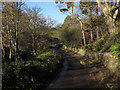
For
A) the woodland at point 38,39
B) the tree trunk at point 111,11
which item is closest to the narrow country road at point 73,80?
the woodland at point 38,39

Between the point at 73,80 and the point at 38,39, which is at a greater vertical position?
the point at 38,39

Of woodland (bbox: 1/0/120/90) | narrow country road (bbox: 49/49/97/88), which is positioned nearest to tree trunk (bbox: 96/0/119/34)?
woodland (bbox: 1/0/120/90)

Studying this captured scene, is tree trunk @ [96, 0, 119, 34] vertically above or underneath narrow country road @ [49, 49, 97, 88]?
above

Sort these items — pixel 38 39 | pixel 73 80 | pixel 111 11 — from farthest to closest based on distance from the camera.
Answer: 1. pixel 38 39
2. pixel 111 11
3. pixel 73 80

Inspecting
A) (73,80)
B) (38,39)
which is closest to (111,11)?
(73,80)

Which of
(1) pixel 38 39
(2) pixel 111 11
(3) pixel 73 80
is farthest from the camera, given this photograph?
(1) pixel 38 39

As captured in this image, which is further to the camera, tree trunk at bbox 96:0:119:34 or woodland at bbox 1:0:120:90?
tree trunk at bbox 96:0:119:34

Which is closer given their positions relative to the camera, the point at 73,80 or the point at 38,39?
the point at 73,80

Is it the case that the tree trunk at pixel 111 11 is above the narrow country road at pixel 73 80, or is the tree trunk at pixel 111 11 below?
above

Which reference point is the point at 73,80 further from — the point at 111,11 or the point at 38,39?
the point at 38,39

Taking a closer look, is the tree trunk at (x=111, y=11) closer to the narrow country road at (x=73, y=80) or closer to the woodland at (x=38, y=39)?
the woodland at (x=38, y=39)

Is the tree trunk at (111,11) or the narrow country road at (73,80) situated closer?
the narrow country road at (73,80)

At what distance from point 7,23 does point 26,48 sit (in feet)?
31.3

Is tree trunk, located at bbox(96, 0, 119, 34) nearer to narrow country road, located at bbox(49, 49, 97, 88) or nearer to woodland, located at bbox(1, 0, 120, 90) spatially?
woodland, located at bbox(1, 0, 120, 90)
